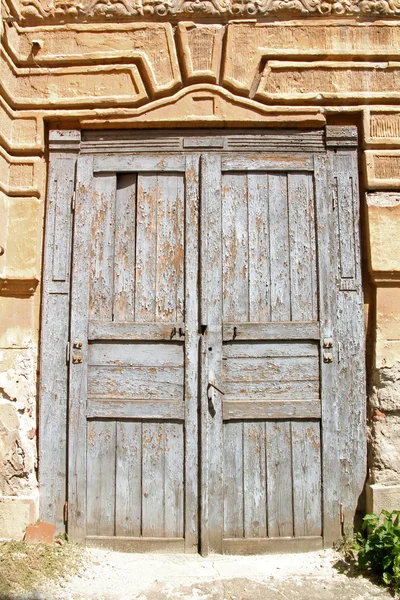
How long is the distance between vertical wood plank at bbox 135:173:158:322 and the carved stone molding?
1.14 metres

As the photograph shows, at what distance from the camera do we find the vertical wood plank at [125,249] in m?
3.42

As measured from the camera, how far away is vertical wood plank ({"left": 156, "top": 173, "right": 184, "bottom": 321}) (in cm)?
340

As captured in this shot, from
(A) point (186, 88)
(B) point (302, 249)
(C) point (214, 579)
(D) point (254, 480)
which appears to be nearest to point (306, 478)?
(D) point (254, 480)

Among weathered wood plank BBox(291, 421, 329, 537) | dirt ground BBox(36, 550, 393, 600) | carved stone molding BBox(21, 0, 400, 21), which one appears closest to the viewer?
dirt ground BBox(36, 550, 393, 600)

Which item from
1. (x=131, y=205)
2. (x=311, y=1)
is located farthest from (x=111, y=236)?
(x=311, y=1)

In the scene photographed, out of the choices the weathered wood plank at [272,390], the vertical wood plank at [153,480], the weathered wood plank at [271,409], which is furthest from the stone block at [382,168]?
the vertical wood plank at [153,480]

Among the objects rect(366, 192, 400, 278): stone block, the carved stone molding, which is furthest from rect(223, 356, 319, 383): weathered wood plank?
the carved stone molding

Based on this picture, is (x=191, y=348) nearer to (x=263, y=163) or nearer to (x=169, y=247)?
(x=169, y=247)

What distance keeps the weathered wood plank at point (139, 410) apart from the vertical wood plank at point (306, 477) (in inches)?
29.6

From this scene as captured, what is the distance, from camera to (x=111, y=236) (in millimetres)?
3477

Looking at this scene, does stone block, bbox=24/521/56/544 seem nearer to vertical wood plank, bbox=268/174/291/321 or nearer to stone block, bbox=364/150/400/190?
vertical wood plank, bbox=268/174/291/321

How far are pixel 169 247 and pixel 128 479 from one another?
151 cm

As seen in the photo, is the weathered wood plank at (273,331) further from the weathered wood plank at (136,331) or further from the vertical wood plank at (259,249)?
the weathered wood plank at (136,331)

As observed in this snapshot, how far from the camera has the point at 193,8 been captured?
139 inches
